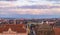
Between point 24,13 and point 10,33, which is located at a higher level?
point 24,13

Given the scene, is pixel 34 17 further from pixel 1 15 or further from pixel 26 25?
pixel 1 15

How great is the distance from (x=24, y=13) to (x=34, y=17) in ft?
0.40

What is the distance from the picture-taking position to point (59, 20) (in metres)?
1.33

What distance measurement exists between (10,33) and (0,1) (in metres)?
0.37

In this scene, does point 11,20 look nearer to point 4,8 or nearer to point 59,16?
point 4,8

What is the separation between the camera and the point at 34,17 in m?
1.34

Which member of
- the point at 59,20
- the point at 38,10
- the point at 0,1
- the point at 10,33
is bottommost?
the point at 10,33

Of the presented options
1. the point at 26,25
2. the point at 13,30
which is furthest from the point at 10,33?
the point at 26,25

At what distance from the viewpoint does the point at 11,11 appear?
134cm

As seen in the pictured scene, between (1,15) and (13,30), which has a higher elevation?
(1,15)

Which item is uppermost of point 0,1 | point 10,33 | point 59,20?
point 0,1

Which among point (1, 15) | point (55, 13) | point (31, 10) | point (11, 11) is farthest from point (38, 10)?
point (1, 15)

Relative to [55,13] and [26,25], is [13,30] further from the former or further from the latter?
[55,13]

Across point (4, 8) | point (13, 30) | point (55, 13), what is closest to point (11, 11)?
point (4, 8)
